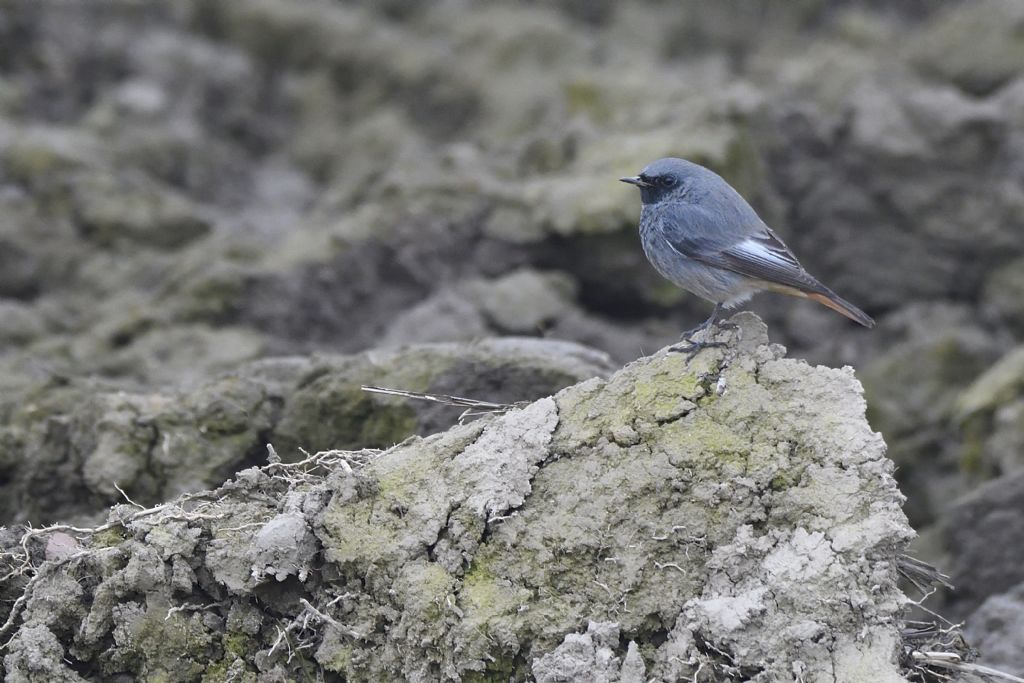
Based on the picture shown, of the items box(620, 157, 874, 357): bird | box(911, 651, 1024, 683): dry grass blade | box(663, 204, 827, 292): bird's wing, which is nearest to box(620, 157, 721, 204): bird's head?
box(620, 157, 874, 357): bird

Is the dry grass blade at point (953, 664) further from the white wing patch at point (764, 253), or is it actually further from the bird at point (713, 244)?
the white wing patch at point (764, 253)

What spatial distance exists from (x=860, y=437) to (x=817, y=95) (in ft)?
26.9

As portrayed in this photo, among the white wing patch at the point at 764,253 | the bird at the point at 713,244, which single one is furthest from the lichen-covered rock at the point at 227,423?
the white wing patch at the point at 764,253

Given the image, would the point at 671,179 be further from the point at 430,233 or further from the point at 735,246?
the point at 430,233

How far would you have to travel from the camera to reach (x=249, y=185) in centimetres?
1366

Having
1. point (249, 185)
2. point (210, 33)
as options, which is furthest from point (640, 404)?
point (210, 33)

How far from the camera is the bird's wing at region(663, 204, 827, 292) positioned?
5750 mm

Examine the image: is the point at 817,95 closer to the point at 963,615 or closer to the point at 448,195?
the point at 448,195

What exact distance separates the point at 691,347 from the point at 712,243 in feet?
2.82

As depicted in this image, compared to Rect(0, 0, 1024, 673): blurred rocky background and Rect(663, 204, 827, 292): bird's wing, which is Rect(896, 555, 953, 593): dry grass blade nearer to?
Rect(663, 204, 827, 292): bird's wing

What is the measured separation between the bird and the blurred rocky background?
0.93 m

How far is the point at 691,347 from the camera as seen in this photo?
17.1 feet

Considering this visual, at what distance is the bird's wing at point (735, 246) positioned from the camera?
18.9 feet

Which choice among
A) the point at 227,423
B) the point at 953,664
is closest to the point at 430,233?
the point at 227,423
